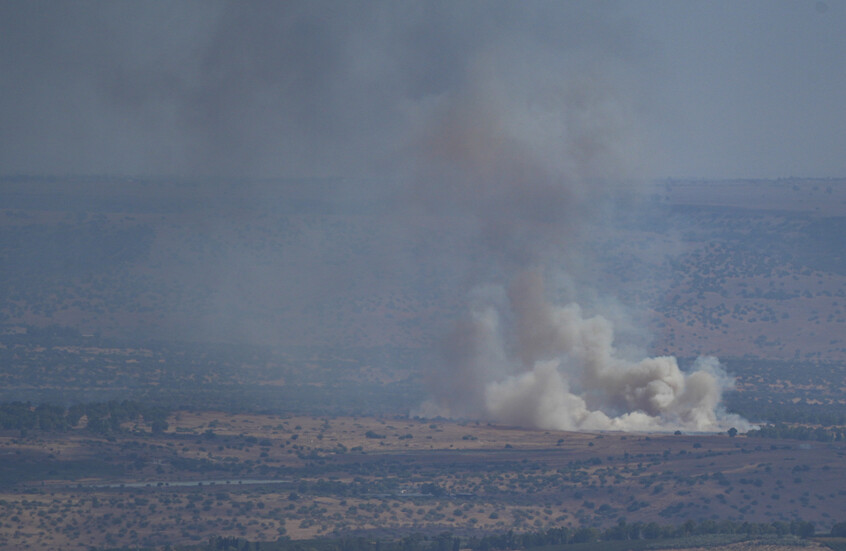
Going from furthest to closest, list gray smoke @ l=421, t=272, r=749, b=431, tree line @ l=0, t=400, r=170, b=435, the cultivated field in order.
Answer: gray smoke @ l=421, t=272, r=749, b=431, tree line @ l=0, t=400, r=170, b=435, the cultivated field

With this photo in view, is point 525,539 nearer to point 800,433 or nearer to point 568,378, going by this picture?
point 568,378

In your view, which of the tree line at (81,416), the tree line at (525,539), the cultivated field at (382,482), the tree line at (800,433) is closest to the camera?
the tree line at (525,539)

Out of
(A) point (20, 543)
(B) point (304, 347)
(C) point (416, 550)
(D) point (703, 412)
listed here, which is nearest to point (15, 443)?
(A) point (20, 543)

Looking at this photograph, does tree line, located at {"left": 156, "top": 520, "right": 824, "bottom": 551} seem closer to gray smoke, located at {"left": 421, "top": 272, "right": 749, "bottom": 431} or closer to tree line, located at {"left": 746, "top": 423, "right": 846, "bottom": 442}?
tree line, located at {"left": 746, "top": 423, "right": 846, "bottom": 442}

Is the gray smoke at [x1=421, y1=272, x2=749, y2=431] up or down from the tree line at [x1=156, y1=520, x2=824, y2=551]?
up

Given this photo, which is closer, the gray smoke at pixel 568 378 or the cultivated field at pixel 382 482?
the cultivated field at pixel 382 482

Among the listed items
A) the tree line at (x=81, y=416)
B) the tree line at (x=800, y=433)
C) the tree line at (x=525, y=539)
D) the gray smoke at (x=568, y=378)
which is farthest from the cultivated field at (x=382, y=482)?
the tree line at (x=525, y=539)

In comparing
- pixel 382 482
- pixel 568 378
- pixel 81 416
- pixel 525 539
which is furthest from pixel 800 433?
pixel 81 416

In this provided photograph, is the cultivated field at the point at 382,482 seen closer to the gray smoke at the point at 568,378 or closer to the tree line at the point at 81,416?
the tree line at the point at 81,416

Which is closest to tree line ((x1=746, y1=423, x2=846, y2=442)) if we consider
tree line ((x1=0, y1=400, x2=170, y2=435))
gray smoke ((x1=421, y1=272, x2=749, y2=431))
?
gray smoke ((x1=421, y1=272, x2=749, y2=431))

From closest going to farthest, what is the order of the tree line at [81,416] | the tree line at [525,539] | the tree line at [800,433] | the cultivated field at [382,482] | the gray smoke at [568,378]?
1. the tree line at [525,539]
2. the cultivated field at [382,482]
3. the tree line at [81,416]
4. the tree line at [800,433]
5. the gray smoke at [568,378]

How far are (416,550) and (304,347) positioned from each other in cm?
8554

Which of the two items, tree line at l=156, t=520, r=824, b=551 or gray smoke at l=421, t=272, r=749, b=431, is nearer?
tree line at l=156, t=520, r=824, b=551

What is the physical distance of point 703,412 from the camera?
10669cm
